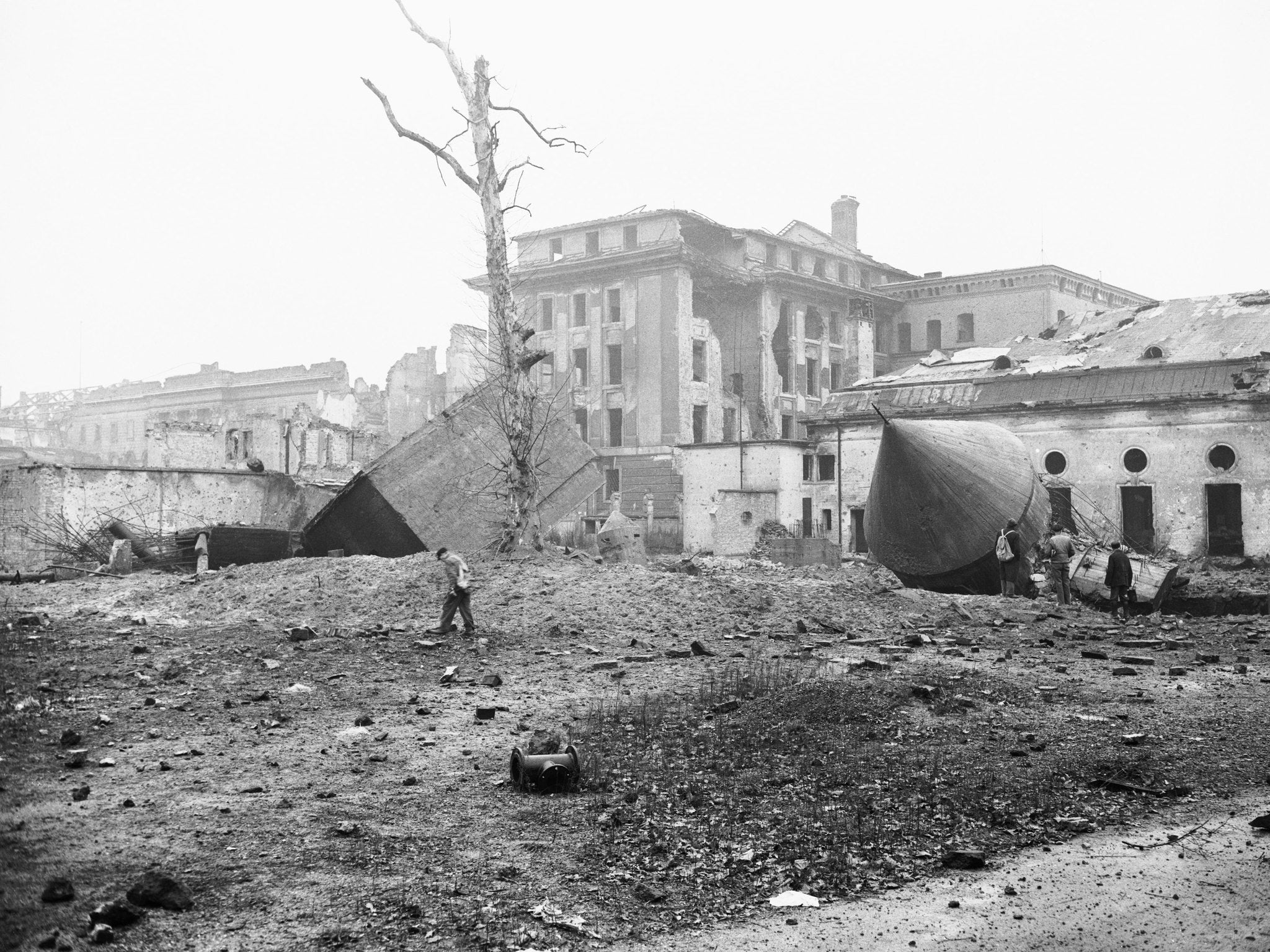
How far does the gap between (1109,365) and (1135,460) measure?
3198mm

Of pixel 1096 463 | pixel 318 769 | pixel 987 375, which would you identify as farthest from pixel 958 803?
pixel 987 375

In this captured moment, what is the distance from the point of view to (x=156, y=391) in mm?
55938

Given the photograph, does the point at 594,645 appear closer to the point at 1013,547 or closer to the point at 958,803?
the point at 958,803

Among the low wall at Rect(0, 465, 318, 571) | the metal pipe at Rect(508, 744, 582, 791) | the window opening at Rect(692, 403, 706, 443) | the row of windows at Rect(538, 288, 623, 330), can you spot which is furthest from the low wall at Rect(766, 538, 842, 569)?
the metal pipe at Rect(508, 744, 582, 791)

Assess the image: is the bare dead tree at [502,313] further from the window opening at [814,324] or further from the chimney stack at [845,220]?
the chimney stack at [845,220]

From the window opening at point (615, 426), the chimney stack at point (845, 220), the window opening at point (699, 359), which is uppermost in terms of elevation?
the chimney stack at point (845, 220)

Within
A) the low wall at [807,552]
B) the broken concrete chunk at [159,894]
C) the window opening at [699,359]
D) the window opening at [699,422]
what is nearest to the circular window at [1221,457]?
the low wall at [807,552]

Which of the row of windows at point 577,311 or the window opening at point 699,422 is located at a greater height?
the row of windows at point 577,311

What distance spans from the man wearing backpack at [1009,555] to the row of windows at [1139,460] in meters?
12.8

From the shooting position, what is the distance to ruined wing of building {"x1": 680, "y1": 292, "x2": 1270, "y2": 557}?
2650 cm

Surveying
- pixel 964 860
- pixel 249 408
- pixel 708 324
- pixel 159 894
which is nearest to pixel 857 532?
pixel 708 324

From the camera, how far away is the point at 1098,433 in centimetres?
2803

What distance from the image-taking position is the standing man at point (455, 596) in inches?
472

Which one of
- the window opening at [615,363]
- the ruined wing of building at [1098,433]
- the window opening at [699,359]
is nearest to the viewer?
the ruined wing of building at [1098,433]
